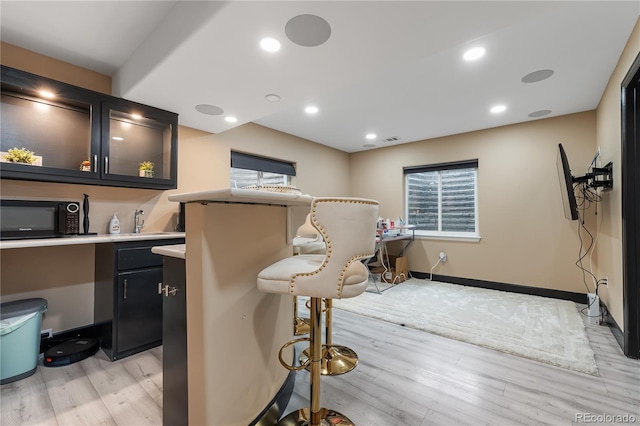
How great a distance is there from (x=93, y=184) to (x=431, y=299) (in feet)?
12.7

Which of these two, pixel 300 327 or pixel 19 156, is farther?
pixel 300 327

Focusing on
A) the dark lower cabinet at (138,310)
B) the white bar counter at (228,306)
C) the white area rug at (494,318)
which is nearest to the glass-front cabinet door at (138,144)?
the dark lower cabinet at (138,310)

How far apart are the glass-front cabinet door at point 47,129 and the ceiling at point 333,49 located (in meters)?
0.34

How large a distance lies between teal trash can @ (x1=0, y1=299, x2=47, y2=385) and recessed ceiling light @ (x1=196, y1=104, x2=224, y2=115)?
208 cm

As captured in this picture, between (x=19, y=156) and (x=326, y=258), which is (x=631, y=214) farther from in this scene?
(x=19, y=156)

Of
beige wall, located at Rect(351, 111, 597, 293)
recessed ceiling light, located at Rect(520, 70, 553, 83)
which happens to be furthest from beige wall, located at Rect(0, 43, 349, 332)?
beige wall, located at Rect(351, 111, 597, 293)

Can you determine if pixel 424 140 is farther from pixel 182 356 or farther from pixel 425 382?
pixel 182 356

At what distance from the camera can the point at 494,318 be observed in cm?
287

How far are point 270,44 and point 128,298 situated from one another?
7.18 feet

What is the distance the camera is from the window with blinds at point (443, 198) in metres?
4.45

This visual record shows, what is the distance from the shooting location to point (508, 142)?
13.1 feet

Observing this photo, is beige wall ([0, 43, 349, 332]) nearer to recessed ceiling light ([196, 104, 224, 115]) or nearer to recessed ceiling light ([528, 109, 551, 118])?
recessed ceiling light ([196, 104, 224, 115])

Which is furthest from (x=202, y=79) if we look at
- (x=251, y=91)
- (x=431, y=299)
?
(x=431, y=299)

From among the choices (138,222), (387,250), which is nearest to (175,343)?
(138,222)
